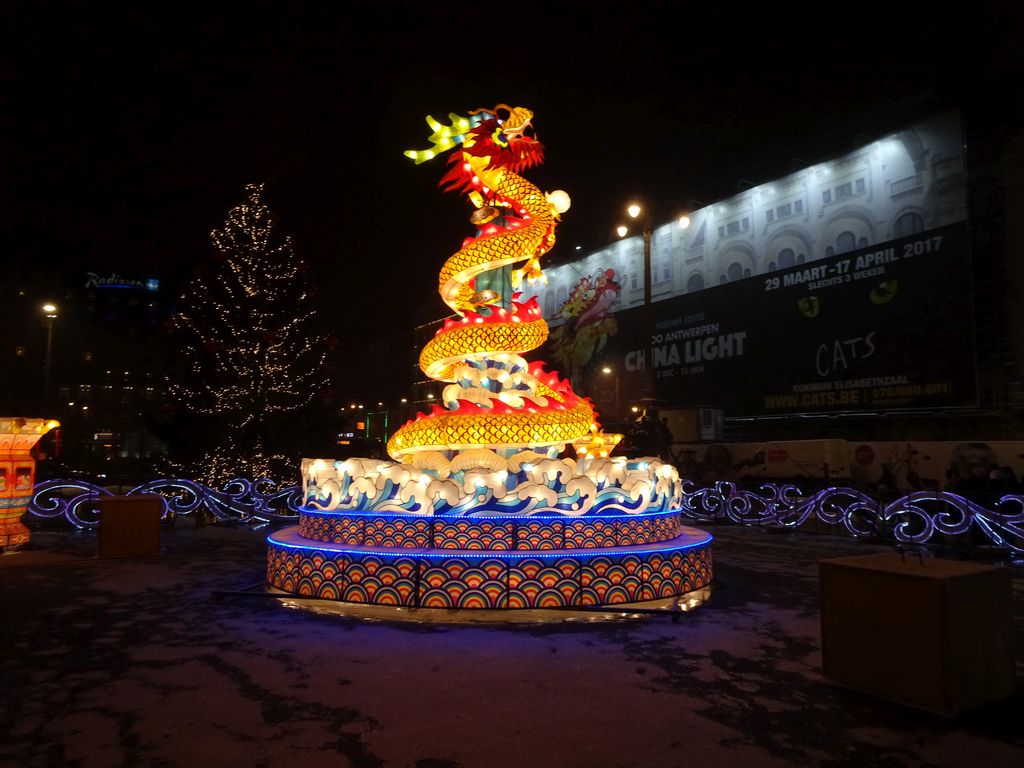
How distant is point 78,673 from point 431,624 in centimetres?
275

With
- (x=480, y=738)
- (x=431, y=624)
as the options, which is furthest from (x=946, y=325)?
(x=480, y=738)

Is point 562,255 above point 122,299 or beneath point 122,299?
beneath

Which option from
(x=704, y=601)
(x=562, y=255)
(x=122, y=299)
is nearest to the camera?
(x=704, y=601)

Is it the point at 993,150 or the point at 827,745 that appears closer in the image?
the point at 827,745

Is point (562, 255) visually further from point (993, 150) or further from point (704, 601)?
point (704, 601)

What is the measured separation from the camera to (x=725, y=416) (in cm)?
2345

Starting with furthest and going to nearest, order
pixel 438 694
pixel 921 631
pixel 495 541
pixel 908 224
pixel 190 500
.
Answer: pixel 908 224 → pixel 190 500 → pixel 495 541 → pixel 438 694 → pixel 921 631

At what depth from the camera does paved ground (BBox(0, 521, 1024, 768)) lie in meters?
3.45

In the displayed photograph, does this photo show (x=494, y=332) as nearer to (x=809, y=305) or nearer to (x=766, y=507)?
(x=766, y=507)

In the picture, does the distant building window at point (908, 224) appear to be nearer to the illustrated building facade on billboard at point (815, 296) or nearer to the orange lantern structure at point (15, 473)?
the illustrated building facade on billboard at point (815, 296)

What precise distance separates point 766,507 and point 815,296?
31.0ft

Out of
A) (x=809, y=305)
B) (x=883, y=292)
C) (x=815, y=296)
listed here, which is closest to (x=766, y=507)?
(x=883, y=292)

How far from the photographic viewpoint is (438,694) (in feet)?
14.1

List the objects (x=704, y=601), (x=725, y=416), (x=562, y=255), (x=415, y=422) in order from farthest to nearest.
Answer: (x=562, y=255)
(x=725, y=416)
(x=415, y=422)
(x=704, y=601)
